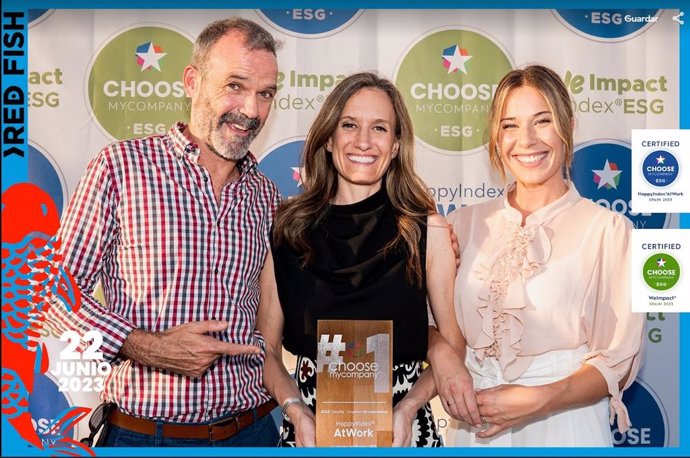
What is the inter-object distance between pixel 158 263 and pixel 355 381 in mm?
749

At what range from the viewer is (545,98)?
2.45m

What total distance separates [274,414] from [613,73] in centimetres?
182

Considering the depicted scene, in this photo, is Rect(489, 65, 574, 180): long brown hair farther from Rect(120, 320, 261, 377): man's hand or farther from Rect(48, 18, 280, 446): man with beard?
Rect(120, 320, 261, 377): man's hand

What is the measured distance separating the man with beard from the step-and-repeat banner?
32cm

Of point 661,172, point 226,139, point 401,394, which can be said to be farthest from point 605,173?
point 226,139

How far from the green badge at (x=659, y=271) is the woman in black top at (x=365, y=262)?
0.71 meters

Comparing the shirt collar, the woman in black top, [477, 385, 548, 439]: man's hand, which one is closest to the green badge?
[477, 385, 548, 439]: man's hand

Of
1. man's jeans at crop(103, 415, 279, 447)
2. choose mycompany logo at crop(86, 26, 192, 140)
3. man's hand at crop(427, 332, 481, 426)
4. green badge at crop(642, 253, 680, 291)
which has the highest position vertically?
choose mycompany logo at crop(86, 26, 192, 140)

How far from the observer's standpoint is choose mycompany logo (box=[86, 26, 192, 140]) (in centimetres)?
270

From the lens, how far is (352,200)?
253 centimetres

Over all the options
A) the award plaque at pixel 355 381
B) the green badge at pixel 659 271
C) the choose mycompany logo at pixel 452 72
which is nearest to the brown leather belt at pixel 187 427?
the award plaque at pixel 355 381

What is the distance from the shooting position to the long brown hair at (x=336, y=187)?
2449mm

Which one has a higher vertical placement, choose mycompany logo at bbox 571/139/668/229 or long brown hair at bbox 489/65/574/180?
long brown hair at bbox 489/65/574/180

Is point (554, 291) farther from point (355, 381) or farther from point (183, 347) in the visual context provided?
point (183, 347)
